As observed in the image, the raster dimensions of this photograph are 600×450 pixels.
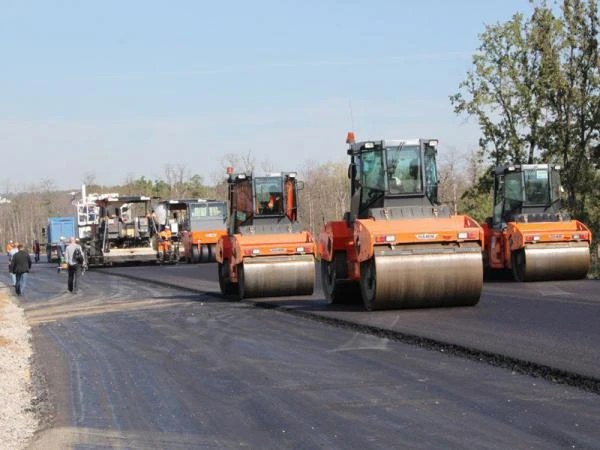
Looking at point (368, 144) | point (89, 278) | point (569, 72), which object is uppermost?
point (569, 72)

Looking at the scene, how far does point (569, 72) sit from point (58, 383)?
119 ft

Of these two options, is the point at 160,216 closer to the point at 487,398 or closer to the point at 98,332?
the point at 98,332

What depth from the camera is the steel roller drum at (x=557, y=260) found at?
2347cm

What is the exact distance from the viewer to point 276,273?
69.2 feet

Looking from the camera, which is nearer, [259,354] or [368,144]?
[259,354]

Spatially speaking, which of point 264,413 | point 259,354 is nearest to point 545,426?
point 264,413

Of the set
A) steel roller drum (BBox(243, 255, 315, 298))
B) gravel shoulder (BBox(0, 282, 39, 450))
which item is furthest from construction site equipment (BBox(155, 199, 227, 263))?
gravel shoulder (BBox(0, 282, 39, 450))

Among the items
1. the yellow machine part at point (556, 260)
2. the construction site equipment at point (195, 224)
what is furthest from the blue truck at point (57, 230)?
the yellow machine part at point (556, 260)

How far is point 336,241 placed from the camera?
19078 mm

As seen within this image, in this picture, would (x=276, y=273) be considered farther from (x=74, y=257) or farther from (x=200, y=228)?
(x=200, y=228)

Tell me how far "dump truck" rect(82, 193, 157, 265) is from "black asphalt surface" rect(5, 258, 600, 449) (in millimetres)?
28968

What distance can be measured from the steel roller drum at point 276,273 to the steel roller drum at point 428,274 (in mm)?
4681

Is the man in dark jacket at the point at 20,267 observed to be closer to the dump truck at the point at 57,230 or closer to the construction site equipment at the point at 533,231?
the construction site equipment at the point at 533,231

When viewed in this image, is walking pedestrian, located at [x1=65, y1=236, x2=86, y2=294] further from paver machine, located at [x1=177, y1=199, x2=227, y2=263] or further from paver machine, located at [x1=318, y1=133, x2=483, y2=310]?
paver machine, located at [x1=177, y1=199, x2=227, y2=263]
